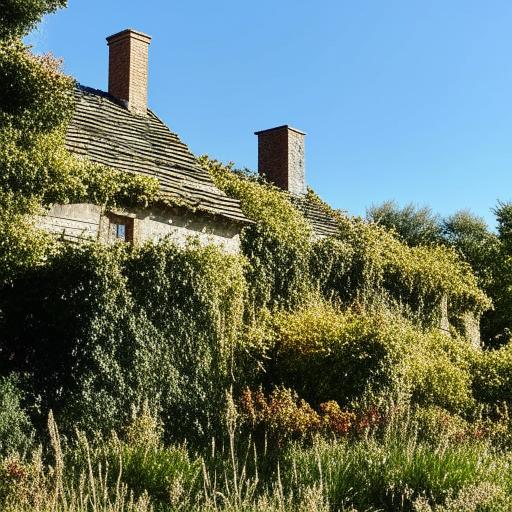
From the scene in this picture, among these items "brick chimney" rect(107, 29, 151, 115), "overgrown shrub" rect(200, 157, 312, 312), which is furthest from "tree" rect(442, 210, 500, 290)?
"brick chimney" rect(107, 29, 151, 115)

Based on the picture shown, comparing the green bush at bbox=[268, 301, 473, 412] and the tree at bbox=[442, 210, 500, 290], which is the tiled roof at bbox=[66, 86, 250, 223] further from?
the tree at bbox=[442, 210, 500, 290]

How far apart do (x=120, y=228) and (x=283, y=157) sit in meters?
9.01

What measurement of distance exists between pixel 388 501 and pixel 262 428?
4.56 m

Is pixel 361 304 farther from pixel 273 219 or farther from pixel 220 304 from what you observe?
pixel 220 304

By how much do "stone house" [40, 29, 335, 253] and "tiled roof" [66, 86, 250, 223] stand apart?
0.8 inches

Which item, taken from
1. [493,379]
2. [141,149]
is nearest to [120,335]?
[141,149]

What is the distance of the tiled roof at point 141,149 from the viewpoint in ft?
55.9

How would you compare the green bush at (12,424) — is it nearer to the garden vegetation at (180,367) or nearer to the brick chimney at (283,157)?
the garden vegetation at (180,367)

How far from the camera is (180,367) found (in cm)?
1332

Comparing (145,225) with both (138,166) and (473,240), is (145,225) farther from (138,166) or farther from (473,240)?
(473,240)

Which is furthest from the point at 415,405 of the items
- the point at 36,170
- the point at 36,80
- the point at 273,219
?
the point at 36,80

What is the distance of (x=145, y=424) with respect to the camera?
11266 millimetres

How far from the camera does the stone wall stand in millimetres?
15047

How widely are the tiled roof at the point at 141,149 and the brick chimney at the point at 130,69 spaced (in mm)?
345
